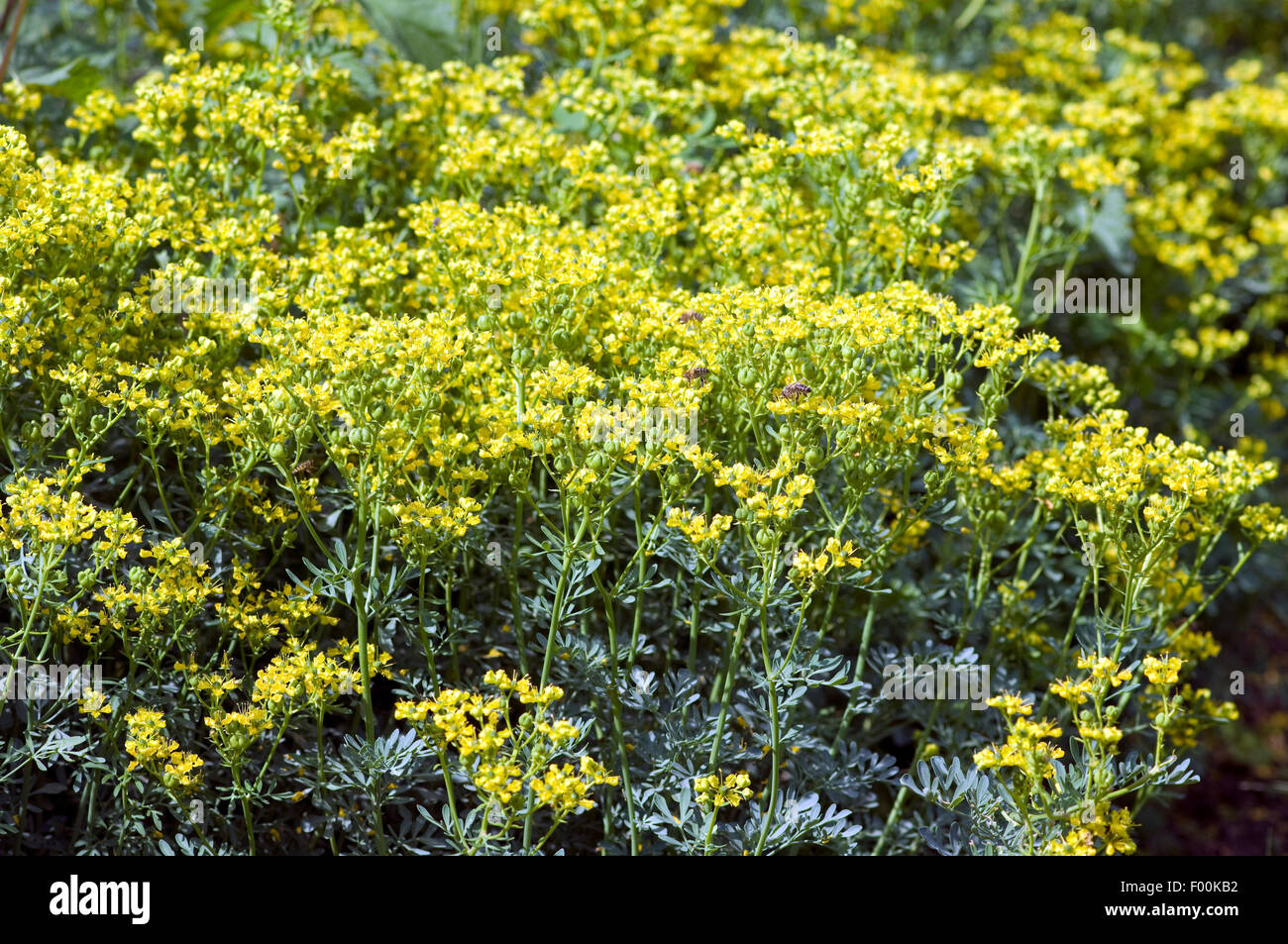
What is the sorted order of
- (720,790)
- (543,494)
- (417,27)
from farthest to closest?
(417,27) → (543,494) → (720,790)

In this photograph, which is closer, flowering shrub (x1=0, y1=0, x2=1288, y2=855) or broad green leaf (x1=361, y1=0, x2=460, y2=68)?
flowering shrub (x1=0, y1=0, x2=1288, y2=855)

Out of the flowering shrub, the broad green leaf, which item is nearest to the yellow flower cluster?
the flowering shrub

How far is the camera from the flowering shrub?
111 inches

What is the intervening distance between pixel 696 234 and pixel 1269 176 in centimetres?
313

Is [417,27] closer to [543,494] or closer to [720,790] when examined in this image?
[543,494]

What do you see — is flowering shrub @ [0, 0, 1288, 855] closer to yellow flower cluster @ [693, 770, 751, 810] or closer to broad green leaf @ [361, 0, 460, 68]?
yellow flower cluster @ [693, 770, 751, 810]

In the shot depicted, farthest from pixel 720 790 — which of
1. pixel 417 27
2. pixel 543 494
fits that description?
pixel 417 27

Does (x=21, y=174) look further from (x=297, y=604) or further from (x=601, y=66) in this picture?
(x=601, y=66)

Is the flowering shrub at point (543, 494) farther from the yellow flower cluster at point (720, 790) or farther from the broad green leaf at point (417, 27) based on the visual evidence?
the broad green leaf at point (417, 27)

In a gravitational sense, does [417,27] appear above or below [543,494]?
above

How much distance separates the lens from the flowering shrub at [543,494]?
2.82 m

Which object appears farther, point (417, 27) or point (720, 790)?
point (417, 27)

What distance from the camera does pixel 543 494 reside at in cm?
334
